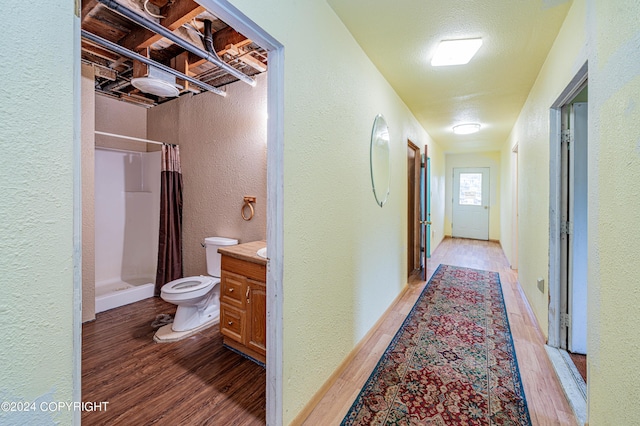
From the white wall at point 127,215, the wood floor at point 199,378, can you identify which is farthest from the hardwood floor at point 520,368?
the white wall at point 127,215

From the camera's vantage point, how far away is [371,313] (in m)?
2.53

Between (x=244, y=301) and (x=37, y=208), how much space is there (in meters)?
1.60

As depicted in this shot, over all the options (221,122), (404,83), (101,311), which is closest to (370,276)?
(404,83)

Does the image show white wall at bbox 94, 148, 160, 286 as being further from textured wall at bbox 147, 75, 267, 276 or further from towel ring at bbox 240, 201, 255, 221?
towel ring at bbox 240, 201, 255, 221

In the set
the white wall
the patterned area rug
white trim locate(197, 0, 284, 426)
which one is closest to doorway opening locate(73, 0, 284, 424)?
white trim locate(197, 0, 284, 426)

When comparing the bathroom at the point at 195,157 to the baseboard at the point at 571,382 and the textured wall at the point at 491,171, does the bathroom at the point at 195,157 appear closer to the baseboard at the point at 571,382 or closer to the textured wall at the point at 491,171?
the baseboard at the point at 571,382

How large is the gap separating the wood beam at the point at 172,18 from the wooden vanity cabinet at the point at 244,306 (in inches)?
65.9

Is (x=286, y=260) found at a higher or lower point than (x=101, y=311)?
higher

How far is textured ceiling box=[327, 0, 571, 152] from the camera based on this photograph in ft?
5.56

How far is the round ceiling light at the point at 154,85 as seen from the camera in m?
2.31

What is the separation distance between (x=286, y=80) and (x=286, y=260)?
89 cm

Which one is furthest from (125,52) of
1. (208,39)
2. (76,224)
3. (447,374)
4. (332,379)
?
(447,374)

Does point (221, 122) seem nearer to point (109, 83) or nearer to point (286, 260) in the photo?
point (109, 83)

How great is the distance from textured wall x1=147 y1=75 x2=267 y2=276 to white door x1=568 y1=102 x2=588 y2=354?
254 centimetres
